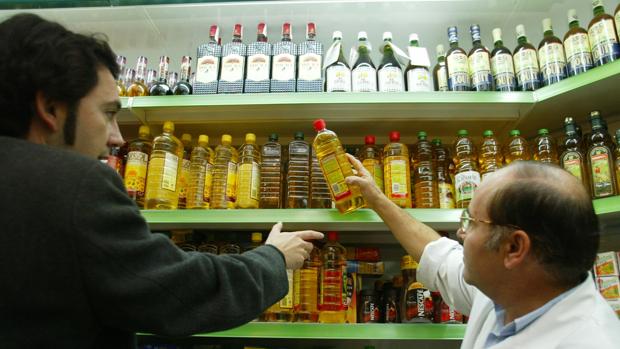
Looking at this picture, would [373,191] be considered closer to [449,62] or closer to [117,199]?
[449,62]

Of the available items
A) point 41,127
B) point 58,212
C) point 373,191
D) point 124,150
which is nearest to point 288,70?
point 373,191

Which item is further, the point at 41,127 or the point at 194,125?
the point at 194,125

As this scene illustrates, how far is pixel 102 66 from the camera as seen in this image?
1089 mm

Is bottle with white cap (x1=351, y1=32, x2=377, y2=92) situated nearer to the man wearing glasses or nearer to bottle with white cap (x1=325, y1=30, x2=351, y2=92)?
bottle with white cap (x1=325, y1=30, x2=351, y2=92)

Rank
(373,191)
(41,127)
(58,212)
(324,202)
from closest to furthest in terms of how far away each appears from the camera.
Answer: (58,212) < (41,127) < (373,191) < (324,202)

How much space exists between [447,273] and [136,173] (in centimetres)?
137

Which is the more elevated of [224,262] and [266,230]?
[266,230]

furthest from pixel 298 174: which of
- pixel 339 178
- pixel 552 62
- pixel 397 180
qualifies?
pixel 552 62

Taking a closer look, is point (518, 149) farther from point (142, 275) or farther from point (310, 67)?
point (142, 275)

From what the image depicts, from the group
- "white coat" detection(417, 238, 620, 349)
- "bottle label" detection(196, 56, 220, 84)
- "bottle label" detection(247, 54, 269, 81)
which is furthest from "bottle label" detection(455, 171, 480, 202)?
"bottle label" detection(196, 56, 220, 84)

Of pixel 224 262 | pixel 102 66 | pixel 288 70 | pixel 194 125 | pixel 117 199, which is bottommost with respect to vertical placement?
pixel 224 262

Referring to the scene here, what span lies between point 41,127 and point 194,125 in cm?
134

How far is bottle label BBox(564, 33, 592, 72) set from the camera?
6.21 ft

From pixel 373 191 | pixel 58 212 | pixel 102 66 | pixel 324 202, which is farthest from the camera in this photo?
pixel 324 202
